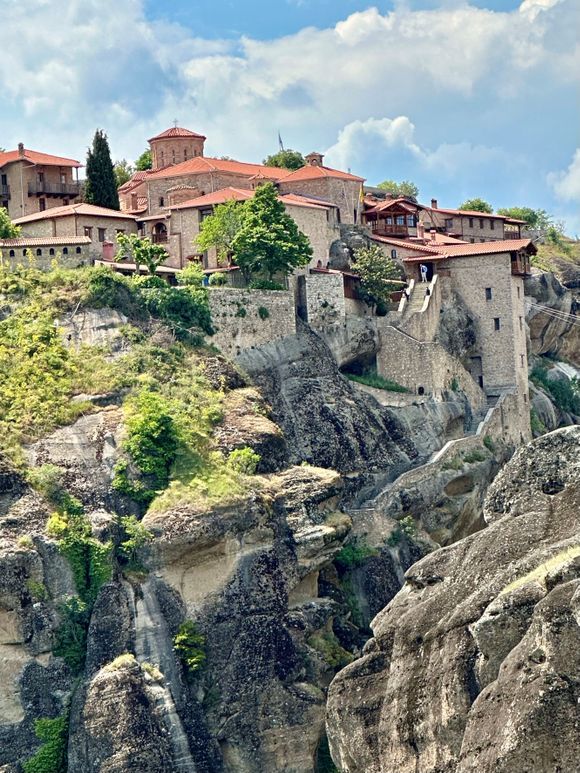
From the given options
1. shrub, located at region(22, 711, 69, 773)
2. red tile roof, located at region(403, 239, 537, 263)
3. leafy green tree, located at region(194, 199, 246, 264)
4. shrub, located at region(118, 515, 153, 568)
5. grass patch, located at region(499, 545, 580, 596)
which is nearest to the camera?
grass patch, located at region(499, 545, 580, 596)

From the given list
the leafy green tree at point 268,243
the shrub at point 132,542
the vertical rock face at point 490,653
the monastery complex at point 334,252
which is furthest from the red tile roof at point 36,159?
the vertical rock face at point 490,653

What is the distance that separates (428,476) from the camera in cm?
8638

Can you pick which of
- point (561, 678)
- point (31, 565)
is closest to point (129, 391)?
point (31, 565)

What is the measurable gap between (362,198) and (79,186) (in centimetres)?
1398

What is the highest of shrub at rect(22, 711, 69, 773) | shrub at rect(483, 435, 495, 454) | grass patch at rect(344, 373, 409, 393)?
grass patch at rect(344, 373, 409, 393)

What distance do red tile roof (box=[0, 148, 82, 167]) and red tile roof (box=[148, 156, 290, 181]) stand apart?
14.3 ft

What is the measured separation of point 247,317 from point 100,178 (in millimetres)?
17184

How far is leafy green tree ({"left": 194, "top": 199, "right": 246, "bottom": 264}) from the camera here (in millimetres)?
91938

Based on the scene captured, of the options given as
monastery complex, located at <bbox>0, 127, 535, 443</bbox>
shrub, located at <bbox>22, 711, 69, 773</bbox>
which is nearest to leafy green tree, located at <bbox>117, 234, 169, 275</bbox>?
monastery complex, located at <bbox>0, 127, 535, 443</bbox>

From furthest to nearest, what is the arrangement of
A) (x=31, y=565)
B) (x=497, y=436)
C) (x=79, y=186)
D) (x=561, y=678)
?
1. (x=79, y=186)
2. (x=497, y=436)
3. (x=31, y=565)
4. (x=561, y=678)

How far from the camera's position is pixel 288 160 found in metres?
120

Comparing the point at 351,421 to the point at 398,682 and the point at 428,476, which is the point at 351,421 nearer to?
the point at 428,476

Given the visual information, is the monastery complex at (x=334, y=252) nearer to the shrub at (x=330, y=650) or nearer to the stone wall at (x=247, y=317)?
the stone wall at (x=247, y=317)

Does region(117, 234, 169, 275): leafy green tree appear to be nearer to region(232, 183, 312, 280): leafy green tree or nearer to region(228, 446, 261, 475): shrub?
region(232, 183, 312, 280): leafy green tree
